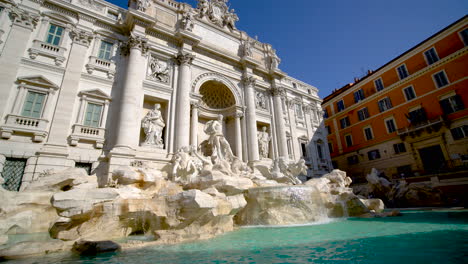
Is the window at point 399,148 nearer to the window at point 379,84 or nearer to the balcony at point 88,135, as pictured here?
the window at point 379,84

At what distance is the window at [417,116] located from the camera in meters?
20.8

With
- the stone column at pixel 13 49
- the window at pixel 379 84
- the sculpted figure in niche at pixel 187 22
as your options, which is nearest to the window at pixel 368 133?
the window at pixel 379 84

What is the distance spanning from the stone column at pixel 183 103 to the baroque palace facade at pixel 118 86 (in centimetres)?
7

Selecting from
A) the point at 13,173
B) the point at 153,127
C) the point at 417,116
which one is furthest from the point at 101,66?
the point at 417,116

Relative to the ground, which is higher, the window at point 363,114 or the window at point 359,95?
the window at point 359,95

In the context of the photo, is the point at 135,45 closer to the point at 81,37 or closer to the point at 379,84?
the point at 81,37

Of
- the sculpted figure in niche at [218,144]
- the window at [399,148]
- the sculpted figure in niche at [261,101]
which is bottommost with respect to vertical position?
the sculpted figure in niche at [218,144]

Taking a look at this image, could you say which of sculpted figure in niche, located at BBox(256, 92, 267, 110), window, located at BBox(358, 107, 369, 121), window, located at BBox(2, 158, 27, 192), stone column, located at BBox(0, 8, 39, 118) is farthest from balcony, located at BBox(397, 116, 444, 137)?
stone column, located at BBox(0, 8, 39, 118)

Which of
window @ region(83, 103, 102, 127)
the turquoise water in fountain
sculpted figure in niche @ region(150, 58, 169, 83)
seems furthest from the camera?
sculpted figure in niche @ region(150, 58, 169, 83)

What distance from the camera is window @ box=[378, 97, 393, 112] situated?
2367 cm

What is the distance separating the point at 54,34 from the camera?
39.7 feet

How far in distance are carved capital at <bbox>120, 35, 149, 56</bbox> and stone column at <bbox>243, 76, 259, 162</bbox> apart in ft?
27.0

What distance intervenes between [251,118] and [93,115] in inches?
420

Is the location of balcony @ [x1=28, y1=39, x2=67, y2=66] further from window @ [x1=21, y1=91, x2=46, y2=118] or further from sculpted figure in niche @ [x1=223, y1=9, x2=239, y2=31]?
sculpted figure in niche @ [x1=223, y1=9, x2=239, y2=31]
